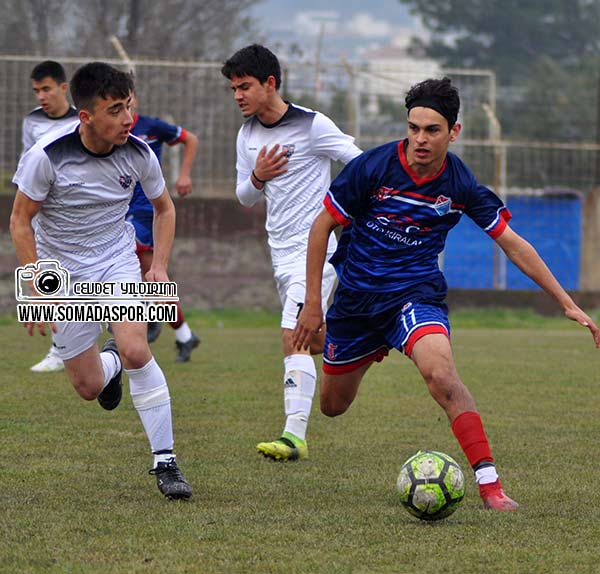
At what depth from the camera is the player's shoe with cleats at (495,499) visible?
5.97m

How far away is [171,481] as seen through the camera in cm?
625

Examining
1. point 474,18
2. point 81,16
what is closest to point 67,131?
point 81,16

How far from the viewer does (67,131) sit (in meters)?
6.56

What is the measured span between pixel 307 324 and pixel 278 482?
35.2 inches

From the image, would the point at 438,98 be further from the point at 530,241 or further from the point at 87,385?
the point at 530,241

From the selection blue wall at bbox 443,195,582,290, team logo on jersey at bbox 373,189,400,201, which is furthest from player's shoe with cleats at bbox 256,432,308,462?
blue wall at bbox 443,195,582,290

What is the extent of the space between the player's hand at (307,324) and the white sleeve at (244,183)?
213cm

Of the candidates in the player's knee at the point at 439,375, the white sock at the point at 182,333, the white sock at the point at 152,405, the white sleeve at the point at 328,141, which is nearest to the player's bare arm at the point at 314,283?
the player's knee at the point at 439,375

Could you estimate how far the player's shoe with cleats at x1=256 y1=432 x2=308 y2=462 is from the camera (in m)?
7.41

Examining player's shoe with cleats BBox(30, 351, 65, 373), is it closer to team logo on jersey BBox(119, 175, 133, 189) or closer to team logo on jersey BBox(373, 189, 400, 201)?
team logo on jersey BBox(119, 175, 133, 189)

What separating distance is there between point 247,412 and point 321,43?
11.0 m

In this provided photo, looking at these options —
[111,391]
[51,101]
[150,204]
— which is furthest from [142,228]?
[111,391]

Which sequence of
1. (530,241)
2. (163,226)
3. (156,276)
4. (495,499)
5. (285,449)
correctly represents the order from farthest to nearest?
1. (530,241)
2. (285,449)
3. (163,226)
4. (156,276)
5. (495,499)

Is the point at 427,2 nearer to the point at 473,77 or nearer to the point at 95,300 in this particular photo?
the point at 473,77
